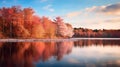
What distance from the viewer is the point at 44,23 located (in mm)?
55188

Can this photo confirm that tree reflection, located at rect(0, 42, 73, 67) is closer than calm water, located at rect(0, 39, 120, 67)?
Yes

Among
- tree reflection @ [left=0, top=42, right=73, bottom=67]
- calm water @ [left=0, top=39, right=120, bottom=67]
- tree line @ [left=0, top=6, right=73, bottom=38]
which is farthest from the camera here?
tree line @ [left=0, top=6, right=73, bottom=38]

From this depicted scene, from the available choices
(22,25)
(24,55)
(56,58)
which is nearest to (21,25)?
(22,25)

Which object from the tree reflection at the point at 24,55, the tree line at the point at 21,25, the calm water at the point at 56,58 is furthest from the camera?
the tree line at the point at 21,25

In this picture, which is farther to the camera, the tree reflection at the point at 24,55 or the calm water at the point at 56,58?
the calm water at the point at 56,58

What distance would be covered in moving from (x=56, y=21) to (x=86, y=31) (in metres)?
28.5

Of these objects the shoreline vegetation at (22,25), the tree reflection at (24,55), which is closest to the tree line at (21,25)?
the shoreline vegetation at (22,25)

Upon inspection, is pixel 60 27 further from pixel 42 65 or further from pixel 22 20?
pixel 42 65

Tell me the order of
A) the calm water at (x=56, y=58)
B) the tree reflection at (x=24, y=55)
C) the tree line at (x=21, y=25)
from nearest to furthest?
1. the tree reflection at (x=24, y=55)
2. the calm water at (x=56, y=58)
3. the tree line at (x=21, y=25)

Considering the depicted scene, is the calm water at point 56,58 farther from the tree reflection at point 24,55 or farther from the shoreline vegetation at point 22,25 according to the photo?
the shoreline vegetation at point 22,25

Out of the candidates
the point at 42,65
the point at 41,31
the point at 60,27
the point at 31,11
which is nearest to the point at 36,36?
the point at 41,31

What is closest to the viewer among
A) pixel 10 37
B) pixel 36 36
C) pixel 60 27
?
pixel 10 37

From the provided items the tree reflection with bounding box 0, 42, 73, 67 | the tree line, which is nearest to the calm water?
the tree reflection with bounding box 0, 42, 73, 67

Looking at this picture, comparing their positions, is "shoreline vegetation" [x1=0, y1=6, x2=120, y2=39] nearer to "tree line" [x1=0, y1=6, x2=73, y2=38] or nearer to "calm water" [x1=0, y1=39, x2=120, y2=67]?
"tree line" [x1=0, y1=6, x2=73, y2=38]
